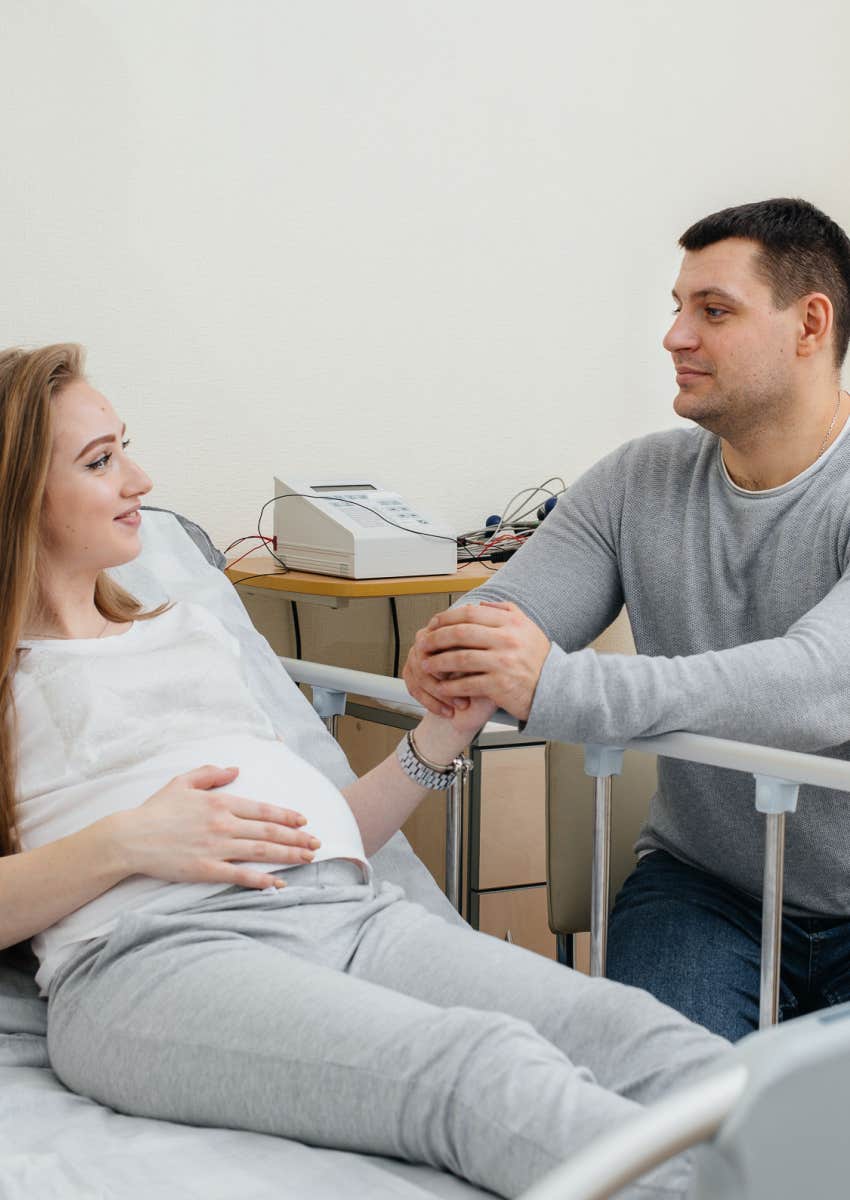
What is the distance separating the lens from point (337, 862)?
4.44 ft

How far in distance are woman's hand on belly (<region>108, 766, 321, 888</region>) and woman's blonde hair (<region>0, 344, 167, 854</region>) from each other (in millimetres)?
184

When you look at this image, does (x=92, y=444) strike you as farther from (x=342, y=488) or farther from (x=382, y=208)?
(x=382, y=208)

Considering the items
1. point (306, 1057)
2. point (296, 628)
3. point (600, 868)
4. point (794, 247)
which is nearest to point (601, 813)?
point (600, 868)

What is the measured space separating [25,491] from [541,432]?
177 centimetres

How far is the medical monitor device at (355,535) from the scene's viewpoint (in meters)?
2.29

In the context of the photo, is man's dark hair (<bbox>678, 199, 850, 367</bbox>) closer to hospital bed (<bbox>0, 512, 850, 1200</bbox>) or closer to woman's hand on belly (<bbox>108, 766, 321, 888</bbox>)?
hospital bed (<bbox>0, 512, 850, 1200</bbox>)

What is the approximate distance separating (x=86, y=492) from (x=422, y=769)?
1.68 feet

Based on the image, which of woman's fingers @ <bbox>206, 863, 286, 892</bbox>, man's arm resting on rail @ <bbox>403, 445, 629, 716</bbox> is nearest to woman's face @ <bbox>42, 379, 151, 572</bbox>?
woman's fingers @ <bbox>206, 863, 286, 892</bbox>

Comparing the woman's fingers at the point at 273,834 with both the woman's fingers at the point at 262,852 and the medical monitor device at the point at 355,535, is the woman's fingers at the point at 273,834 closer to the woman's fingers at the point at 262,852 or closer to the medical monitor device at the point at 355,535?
the woman's fingers at the point at 262,852

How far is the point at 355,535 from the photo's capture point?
227 centimetres

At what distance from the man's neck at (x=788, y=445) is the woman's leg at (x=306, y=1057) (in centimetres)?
76

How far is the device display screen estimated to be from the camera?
2457mm

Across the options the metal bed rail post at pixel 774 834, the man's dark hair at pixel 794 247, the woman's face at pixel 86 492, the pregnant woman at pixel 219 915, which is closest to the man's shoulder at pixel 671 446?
the man's dark hair at pixel 794 247

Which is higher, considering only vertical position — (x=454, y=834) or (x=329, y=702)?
(x=329, y=702)
